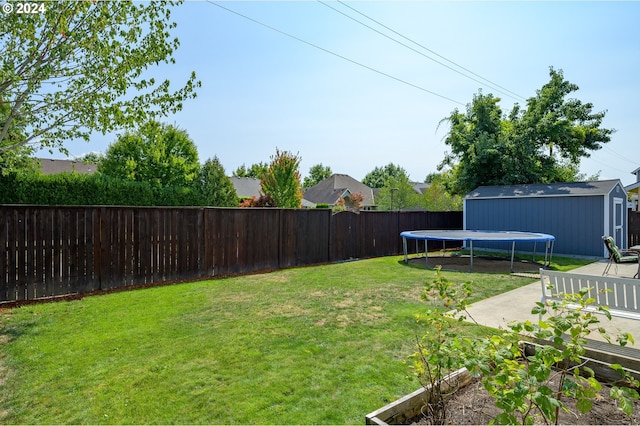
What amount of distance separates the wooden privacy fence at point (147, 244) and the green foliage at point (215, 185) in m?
8.20

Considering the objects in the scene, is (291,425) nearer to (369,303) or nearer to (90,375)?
(90,375)

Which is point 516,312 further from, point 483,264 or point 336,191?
point 336,191

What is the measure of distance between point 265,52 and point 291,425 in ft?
30.7

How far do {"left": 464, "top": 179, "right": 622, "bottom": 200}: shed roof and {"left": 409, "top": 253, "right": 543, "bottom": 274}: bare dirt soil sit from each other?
2.80 m

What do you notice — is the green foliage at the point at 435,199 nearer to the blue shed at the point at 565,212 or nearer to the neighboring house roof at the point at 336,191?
the blue shed at the point at 565,212

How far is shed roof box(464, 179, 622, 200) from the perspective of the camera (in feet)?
37.0

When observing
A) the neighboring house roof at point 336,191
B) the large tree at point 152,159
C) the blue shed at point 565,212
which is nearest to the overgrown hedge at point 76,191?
the large tree at point 152,159

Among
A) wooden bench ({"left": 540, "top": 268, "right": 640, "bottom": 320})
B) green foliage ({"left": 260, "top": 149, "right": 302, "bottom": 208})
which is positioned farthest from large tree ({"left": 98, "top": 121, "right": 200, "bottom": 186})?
wooden bench ({"left": 540, "top": 268, "right": 640, "bottom": 320})

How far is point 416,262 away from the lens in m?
10.5

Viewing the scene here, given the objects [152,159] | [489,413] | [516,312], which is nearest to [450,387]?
[489,413]

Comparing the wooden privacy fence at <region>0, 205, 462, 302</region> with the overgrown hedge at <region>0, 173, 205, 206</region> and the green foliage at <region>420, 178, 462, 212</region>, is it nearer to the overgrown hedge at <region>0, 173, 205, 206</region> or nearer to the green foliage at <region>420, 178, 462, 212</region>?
the overgrown hedge at <region>0, 173, 205, 206</region>

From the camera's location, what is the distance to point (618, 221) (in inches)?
469

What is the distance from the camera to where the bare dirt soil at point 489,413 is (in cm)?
225

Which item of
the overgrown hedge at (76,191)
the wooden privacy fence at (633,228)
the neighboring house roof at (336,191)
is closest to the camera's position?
the overgrown hedge at (76,191)
